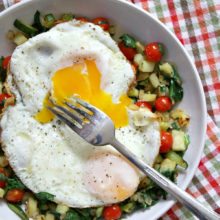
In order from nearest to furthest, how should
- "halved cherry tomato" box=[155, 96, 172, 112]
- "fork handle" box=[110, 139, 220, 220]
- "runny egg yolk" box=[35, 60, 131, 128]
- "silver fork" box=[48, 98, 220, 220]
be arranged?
"fork handle" box=[110, 139, 220, 220] < "silver fork" box=[48, 98, 220, 220] < "runny egg yolk" box=[35, 60, 131, 128] < "halved cherry tomato" box=[155, 96, 172, 112]

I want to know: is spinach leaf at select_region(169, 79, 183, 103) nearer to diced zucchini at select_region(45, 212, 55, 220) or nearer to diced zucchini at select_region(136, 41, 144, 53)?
diced zucchini at select_region(136, 41, 144, 53)

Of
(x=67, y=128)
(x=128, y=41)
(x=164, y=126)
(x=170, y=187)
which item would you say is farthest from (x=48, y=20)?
(x=170, y=187)

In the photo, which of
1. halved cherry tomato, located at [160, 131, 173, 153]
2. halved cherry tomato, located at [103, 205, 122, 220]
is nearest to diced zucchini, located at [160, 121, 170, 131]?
halved cherry tomato, located at [160, 131, 173, 153]

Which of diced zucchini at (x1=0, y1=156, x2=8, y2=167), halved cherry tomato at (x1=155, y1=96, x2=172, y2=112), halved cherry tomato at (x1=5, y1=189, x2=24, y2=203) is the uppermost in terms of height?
halved cherry tomato at (x1=155, y1=96, x2=172, y2=112)

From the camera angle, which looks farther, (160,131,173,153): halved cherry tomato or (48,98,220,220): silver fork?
(160,131,173,153): halved cherry tomato

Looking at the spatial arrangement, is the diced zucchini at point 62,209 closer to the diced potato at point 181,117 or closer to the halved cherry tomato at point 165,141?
the halved cherry tomato at point 165,141

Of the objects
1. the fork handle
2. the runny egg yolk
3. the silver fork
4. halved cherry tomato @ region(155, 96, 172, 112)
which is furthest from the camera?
halved cherry tomato @ region(155, 96, 172, 112)
